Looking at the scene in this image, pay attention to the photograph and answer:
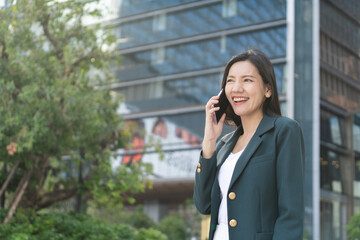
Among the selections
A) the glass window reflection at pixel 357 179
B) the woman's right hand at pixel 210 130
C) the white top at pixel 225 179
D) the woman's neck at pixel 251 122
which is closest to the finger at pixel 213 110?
the woman's right hand at pixel 210 130

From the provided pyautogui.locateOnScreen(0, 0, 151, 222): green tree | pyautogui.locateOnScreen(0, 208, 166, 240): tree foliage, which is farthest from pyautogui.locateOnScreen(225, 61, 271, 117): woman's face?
pyautogui.locateOnScreen(0, 208, 166, 240): tree foliage

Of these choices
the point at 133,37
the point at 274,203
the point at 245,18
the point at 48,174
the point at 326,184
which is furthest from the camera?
the point at 133,37

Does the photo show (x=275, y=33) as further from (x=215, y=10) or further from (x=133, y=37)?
(x=133, y=37)

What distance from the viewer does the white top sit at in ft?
7.94

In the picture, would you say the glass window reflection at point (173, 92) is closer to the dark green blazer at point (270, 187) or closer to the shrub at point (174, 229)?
the shrub at point (174, 229)

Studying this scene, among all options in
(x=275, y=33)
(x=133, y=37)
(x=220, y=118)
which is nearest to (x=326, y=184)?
(x=275, y=33)

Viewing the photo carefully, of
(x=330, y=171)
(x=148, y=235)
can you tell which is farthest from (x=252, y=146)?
(x=330, y=171)

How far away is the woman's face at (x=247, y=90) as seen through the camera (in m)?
2.50

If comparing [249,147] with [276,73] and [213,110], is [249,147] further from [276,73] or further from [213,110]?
[276,73]

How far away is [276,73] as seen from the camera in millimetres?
30672

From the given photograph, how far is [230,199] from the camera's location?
7.74 ft

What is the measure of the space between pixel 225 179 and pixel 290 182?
1.08 ft

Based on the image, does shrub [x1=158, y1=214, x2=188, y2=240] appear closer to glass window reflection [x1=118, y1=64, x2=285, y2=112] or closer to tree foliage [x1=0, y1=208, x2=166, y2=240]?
glass window reflection [x1=118, y1=64, x2=285, y2=112]

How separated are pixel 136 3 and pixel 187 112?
9.34 m
